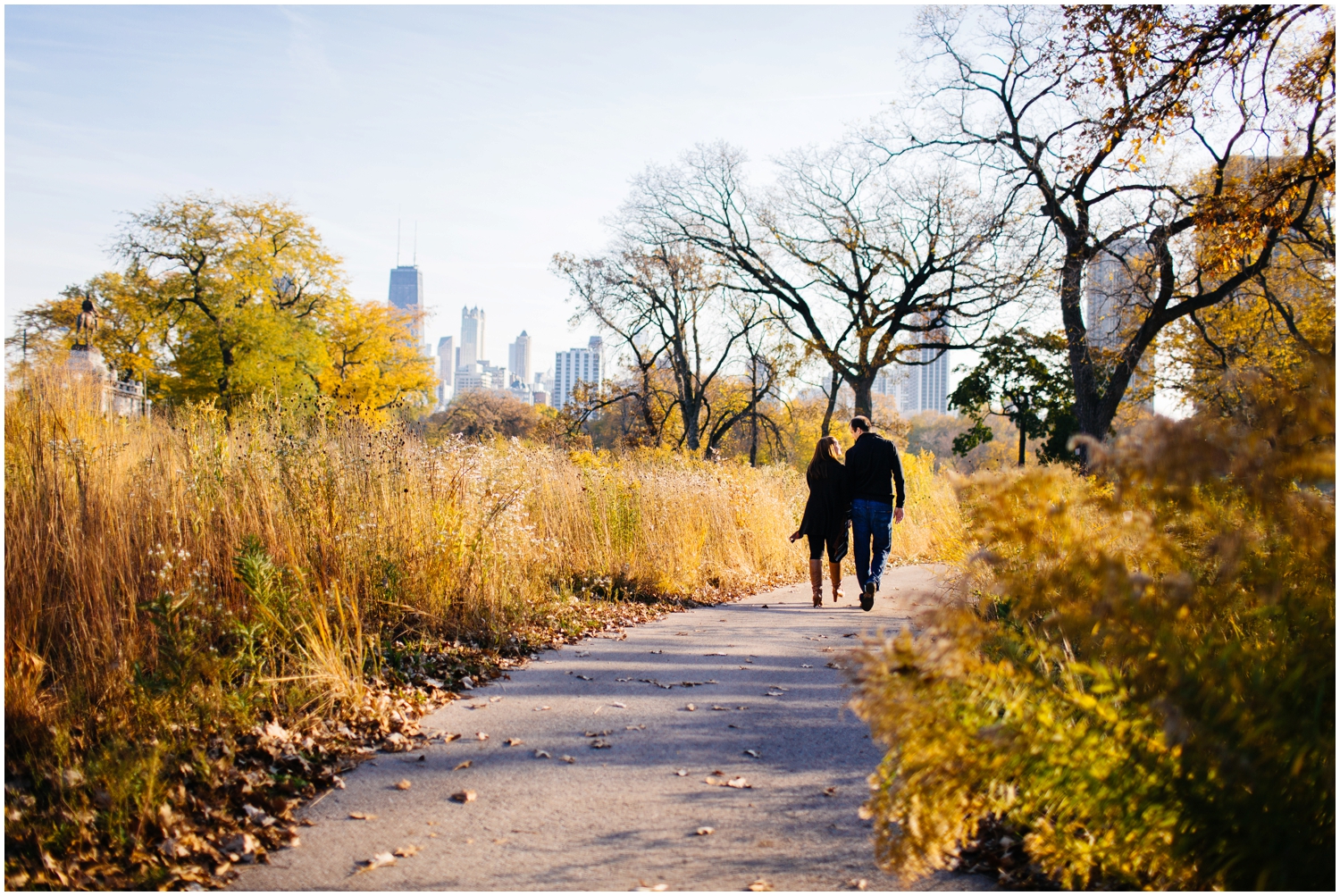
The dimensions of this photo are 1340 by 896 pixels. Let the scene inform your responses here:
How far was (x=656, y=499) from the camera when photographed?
436 inches

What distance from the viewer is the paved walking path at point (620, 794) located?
3004 mm

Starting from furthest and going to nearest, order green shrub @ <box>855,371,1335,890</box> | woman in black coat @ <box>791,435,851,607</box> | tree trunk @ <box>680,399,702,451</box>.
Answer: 1. tree trunk @ <box>680,399,702,451</box>
2. woman in black coat @ <box>791,435,851,607</box>
3. green shrub @ <box>855,371,1335,890</box>

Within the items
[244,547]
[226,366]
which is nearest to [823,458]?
[244,547]

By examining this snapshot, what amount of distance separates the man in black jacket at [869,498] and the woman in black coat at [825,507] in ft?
0.48

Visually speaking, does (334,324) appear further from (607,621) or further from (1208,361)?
(607,621)

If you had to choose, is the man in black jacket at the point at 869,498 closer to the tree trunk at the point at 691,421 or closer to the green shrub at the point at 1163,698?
the green shrub at the point at 1163,698

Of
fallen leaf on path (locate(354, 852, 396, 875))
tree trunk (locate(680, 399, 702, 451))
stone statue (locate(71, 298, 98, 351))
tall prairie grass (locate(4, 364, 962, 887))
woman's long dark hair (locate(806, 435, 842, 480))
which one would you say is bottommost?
fallen leaf on path (locate(354, 852, 396, 875))

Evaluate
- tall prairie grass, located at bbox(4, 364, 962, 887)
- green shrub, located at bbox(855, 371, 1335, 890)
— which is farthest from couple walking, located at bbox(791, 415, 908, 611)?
green shrub, located at bbox(855, 371, 1335, 890)

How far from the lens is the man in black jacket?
8914mm

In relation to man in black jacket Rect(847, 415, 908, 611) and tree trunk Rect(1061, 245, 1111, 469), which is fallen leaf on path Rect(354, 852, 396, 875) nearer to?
man in black jacket Rect(847, 415, 908, 611)

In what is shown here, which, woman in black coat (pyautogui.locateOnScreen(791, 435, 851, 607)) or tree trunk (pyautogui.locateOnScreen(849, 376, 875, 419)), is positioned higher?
tree trunk (pyautogui.locateOnScreen(849, 376, 875, 419))

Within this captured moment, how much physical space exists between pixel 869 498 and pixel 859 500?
0.10 meters

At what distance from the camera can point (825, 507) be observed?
365 inches

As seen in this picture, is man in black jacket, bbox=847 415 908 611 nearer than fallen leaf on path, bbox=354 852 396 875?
No
